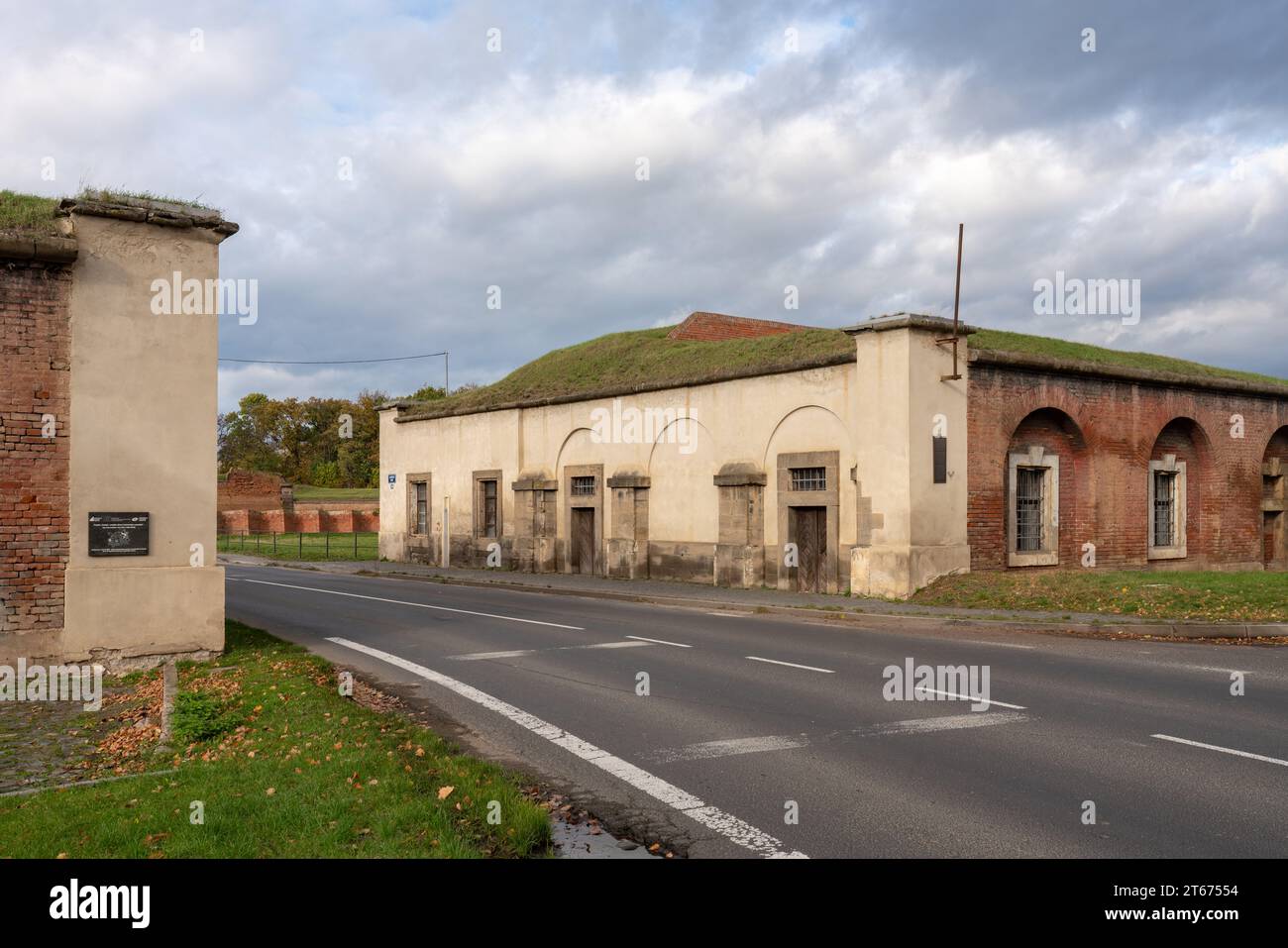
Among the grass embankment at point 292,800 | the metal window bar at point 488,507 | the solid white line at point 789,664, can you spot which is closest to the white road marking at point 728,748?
the grass embankment at point 292,800

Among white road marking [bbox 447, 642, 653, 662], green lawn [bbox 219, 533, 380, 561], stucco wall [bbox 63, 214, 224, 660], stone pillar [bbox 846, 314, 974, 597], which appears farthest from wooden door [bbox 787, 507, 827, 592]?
green lawn [bbox 219, 533, 380, 561]

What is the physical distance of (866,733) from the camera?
8328mm

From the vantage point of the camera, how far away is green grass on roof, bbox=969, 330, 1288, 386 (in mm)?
24484

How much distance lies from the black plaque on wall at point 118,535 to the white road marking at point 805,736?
7513 millimetres

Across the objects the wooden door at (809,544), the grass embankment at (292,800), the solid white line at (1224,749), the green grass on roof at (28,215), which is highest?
the green grass on roof at (28,215)

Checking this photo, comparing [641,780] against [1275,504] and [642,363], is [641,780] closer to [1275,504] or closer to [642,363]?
[642,363]

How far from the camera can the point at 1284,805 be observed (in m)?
6.16

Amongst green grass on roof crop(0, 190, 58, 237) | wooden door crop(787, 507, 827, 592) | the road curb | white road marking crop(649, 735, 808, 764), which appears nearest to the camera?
white road marking crop(649, 735, 808, 764)

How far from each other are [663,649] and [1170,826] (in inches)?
325

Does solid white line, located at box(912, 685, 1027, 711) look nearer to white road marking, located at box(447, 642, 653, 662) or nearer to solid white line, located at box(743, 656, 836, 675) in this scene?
solid white line, located at box(743, 656, 836, 675)

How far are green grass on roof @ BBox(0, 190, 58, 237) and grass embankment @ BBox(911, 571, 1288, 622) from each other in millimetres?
15231

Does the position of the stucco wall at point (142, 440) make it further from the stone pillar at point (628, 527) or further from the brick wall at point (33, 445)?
the stone pillar at point (628, 527)

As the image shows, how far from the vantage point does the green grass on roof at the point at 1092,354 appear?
24484mm
